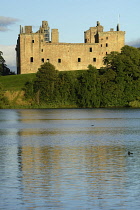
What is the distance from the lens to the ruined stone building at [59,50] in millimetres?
117062

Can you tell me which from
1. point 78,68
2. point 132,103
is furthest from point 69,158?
point 78,68

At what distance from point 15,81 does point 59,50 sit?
16.7 meters

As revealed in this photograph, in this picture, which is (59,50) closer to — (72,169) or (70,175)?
(72,169)

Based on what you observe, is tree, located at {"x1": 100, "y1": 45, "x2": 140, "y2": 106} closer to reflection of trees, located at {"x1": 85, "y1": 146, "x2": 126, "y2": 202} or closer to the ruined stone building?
the ruined stone building

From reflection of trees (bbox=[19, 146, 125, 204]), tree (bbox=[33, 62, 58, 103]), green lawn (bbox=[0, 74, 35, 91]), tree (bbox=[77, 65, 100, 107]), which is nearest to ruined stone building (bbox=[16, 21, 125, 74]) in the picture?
green lawn (bbox=[0, 74, 35, 91])

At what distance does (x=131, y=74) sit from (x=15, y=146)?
231 ft

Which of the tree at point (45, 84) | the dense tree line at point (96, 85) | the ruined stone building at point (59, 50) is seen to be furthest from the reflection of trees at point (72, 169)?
the ruined stone building at point (59, 50)

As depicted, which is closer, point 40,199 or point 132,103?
point 40,199

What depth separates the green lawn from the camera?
10450 cm

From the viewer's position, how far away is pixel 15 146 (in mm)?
29656

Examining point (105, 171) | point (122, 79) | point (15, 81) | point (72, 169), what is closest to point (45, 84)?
point (15, 81)

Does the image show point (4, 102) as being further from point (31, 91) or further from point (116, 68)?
point (116, 68)

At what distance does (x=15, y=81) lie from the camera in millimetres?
108812

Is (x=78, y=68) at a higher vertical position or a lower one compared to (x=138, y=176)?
higher
